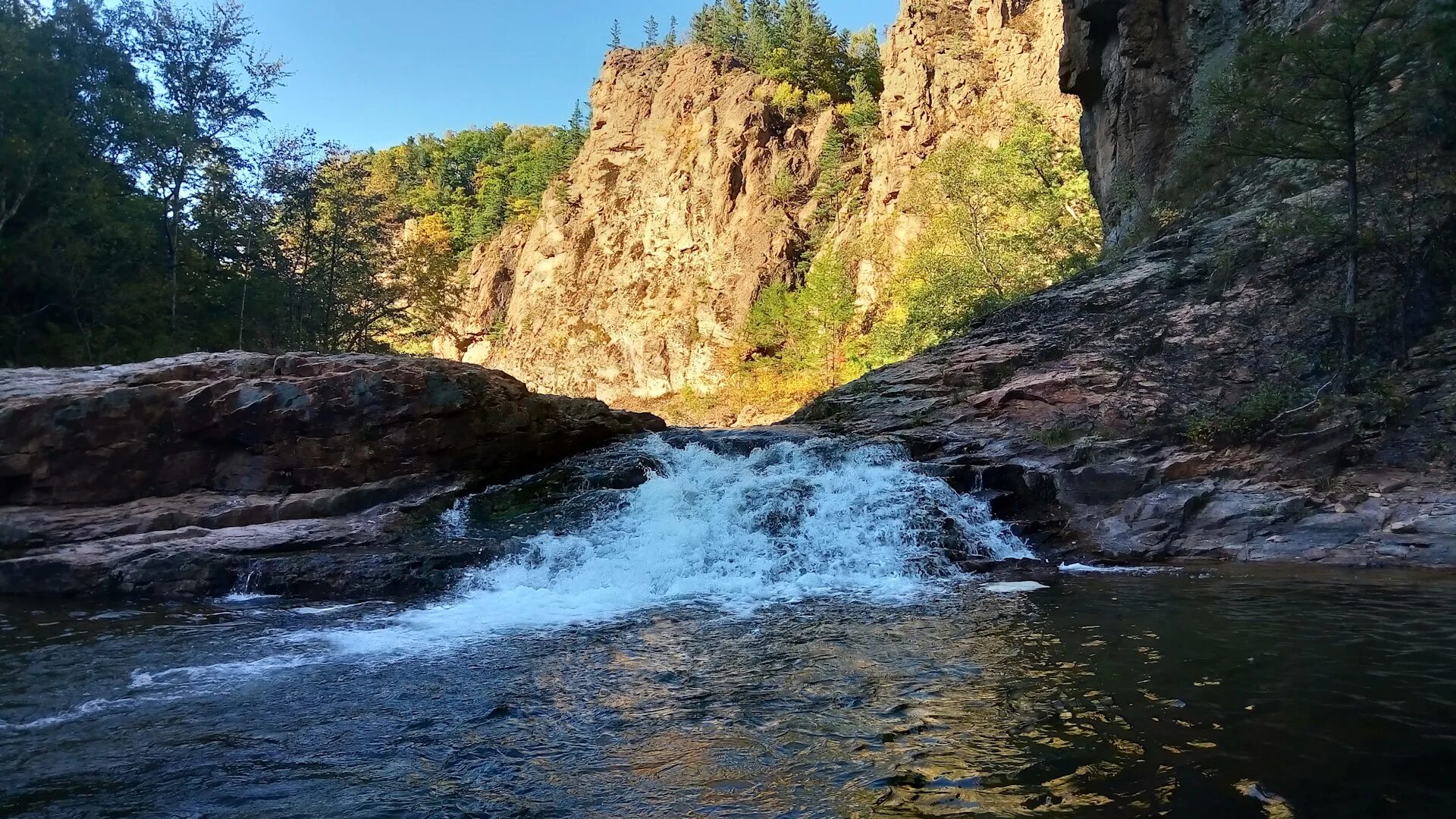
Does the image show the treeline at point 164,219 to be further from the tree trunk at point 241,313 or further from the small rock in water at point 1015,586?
the small rock in water at point 1015,586

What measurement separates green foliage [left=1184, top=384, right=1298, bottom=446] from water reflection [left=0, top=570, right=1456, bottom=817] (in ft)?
17.2

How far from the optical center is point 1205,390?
14422mm

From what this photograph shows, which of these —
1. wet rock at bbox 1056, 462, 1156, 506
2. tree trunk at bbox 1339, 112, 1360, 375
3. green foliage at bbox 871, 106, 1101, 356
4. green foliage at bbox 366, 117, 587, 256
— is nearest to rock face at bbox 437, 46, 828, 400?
green foliage at bbox 366, 117, 587, 256

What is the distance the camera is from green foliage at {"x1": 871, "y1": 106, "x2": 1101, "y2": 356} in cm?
3144

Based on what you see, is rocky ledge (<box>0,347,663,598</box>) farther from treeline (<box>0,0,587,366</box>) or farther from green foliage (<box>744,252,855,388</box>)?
green foliage (<box>744,252,855,388</box>)

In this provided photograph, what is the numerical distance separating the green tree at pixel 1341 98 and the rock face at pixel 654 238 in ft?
125

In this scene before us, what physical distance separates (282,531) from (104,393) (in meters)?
4.03

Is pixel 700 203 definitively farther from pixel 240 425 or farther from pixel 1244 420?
pixel 1244 420

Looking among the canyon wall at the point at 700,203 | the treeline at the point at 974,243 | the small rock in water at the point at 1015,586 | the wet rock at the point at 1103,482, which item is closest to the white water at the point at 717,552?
the small rock in water at the point at 1015,586

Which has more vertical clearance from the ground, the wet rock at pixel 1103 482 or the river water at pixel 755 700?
the wet rock at pixel 1103 482

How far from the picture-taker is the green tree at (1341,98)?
12.6 meters

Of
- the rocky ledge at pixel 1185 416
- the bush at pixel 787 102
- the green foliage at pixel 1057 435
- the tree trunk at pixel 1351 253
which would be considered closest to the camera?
the rocky ledge at pixel 1185 416

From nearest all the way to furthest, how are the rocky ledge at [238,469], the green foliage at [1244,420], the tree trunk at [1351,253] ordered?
the rocky ledge at [238,469]
the green foliage at [1244,420]
the tree trunk at [1351,253]

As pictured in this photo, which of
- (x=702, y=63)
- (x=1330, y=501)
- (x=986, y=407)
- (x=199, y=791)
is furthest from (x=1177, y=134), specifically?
(x=702, y=63)
